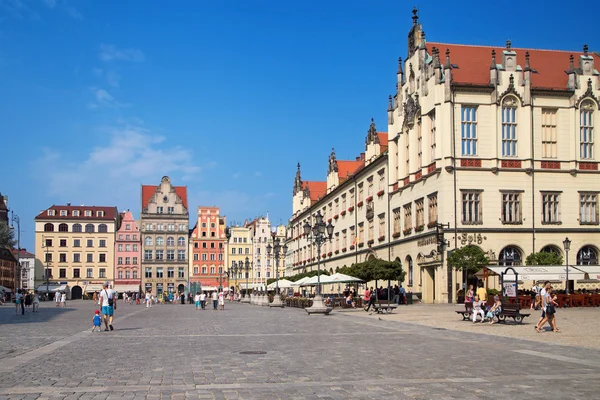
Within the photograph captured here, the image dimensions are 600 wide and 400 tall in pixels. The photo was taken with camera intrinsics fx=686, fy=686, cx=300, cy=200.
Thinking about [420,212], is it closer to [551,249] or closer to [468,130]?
[468,130]

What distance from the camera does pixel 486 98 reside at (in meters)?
50.6

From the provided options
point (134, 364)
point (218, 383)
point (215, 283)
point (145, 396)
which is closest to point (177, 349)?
point (134, 364)

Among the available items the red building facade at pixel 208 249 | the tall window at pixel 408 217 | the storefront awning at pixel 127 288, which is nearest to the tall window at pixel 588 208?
the tall window at pixel 408 217

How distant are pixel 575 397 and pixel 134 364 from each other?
8708 millimetres

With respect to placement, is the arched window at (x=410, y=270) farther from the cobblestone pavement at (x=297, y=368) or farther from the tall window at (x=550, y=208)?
the cobblestone pavement at (x=297, y=368)

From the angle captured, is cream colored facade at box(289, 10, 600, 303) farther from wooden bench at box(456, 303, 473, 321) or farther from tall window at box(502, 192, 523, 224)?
wooden bench at box(456, 303, 473, 321)

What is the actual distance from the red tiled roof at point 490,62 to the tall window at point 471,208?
816cm

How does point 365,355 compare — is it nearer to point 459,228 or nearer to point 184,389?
point 184,389

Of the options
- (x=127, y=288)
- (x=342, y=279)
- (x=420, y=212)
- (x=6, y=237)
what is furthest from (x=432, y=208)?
(x=127, y=288)

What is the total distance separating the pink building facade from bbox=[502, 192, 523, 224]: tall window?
92.3 metres

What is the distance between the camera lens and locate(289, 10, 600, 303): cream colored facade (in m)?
49.7

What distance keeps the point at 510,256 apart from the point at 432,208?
21.7 ft

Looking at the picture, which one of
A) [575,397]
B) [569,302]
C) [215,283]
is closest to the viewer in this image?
[575,397]

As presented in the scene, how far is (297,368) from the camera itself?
44.7ft
